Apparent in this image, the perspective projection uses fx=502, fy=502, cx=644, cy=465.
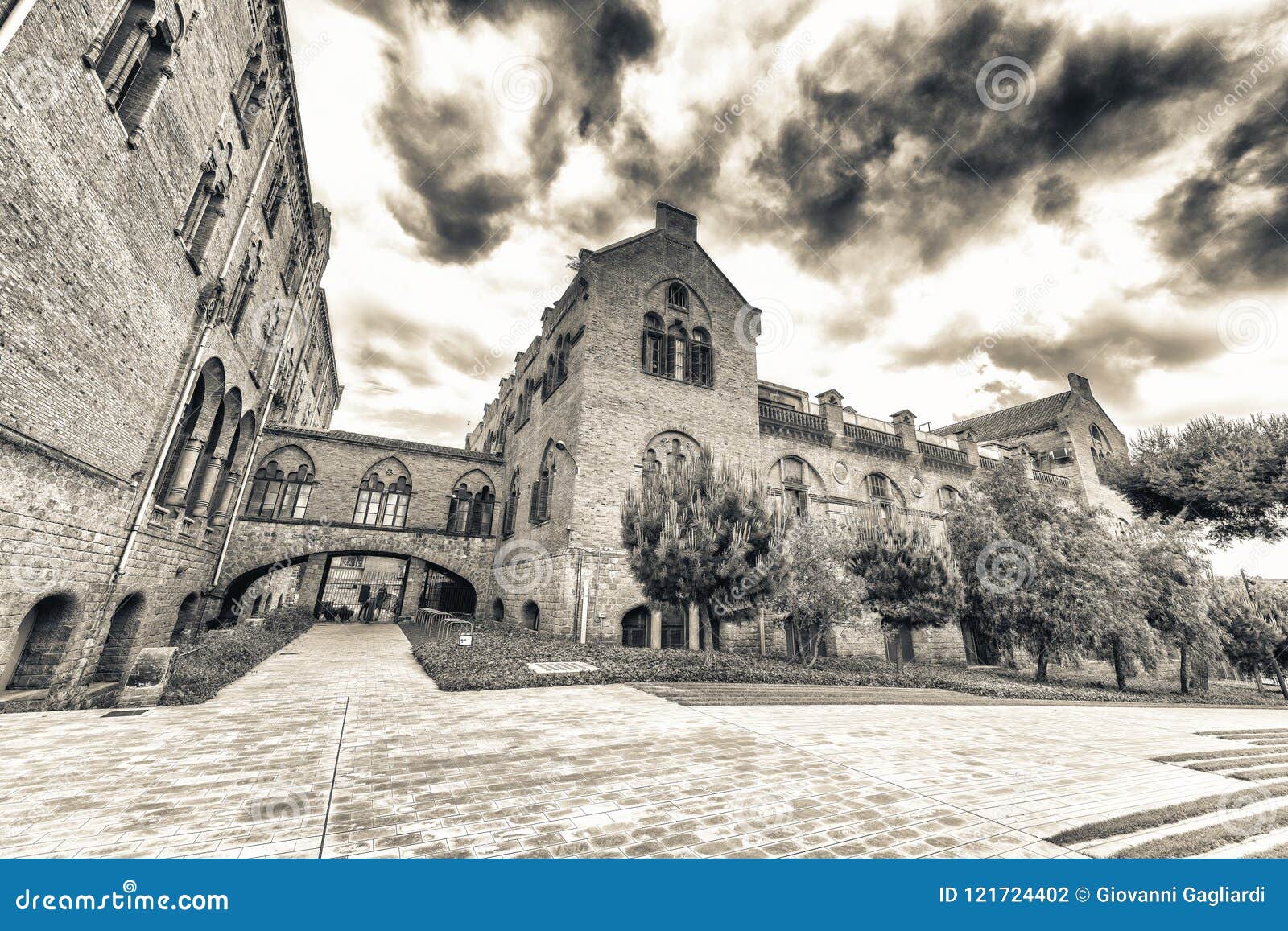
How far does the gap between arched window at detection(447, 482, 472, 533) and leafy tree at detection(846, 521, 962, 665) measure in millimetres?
15731

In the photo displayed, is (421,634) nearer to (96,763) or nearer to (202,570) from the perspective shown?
(202,570)

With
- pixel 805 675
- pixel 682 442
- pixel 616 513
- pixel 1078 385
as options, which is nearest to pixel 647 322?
pixel 682 442

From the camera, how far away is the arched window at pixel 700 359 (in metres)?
19.2

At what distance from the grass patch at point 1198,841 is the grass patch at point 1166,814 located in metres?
0.12

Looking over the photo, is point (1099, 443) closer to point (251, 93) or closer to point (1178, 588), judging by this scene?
point (1178, 588)

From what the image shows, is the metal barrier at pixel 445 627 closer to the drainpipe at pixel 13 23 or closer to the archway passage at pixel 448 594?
the archway passage at pixel 448 594

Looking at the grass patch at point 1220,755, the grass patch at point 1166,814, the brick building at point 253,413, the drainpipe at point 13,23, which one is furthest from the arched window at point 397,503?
the grass patch at point 1220,755

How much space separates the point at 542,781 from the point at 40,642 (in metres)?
10.2

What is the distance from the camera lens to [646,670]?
1005 cm

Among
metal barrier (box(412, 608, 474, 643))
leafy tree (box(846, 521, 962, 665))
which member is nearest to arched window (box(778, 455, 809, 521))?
leafy tree (box(846, 521, 962, 665))

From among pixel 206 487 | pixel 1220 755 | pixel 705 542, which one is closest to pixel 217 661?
pixel 206 487

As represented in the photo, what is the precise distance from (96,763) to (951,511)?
A: 70.6 feet

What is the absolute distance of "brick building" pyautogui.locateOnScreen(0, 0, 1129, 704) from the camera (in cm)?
717

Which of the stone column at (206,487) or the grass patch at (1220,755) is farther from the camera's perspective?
the stone column at (206,487)
